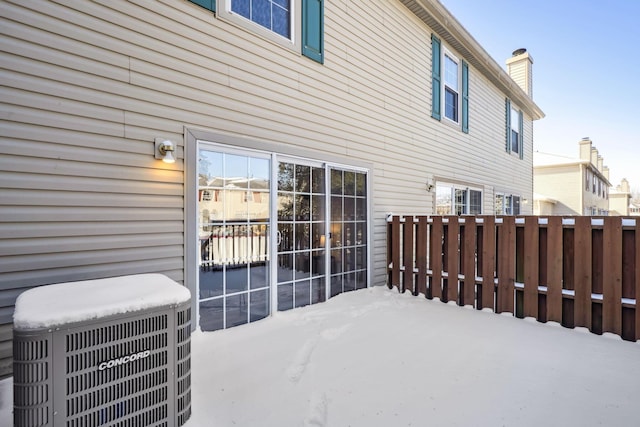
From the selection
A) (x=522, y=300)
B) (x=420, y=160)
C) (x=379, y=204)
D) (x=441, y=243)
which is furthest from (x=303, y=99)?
(x=522, y=300)

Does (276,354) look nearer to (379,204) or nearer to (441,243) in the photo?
(441,243)

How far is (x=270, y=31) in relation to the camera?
370cm

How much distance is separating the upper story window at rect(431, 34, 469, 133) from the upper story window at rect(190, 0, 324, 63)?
133 inches

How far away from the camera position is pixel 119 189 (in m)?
2.62

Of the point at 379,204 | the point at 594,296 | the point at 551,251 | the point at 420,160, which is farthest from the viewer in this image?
the point at 420,160

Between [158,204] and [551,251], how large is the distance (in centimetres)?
415

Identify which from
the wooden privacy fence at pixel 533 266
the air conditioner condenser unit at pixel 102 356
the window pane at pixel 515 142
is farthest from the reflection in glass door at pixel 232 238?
the window pane at pixel 515 142

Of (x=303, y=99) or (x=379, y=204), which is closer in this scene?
(x=303, y=99)

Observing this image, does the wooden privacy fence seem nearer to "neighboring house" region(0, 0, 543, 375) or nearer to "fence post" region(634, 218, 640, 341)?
"fence post" region(634, 218, 640, 341)

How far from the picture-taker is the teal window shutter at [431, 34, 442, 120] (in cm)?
663

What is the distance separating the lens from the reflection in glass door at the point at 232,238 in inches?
123

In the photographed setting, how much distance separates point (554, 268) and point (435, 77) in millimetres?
4650

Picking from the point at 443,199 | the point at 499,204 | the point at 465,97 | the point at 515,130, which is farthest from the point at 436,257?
the point at 515,130

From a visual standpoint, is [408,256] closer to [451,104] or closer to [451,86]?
[451,104]
